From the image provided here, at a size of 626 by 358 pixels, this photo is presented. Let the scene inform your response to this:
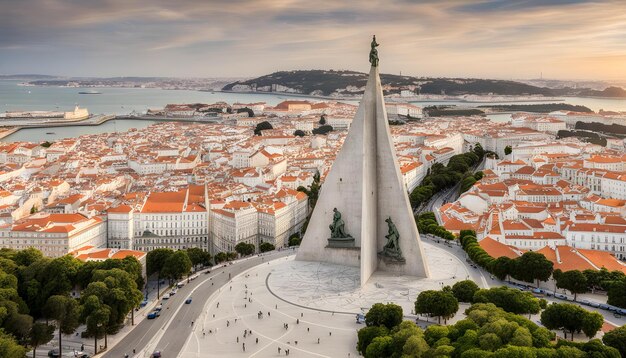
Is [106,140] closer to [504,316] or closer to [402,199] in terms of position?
[402,199]

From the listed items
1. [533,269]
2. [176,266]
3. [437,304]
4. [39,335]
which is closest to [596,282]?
[533,269]

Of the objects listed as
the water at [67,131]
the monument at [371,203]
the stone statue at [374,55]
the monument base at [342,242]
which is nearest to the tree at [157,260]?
the monument at [371,203]

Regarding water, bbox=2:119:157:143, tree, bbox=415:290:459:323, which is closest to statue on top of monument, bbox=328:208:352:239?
tree, bbox=415:290:459:323

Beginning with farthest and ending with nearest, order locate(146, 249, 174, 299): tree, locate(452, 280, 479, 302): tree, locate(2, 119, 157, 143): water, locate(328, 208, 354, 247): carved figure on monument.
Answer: locate(2, 119, 157, 143): water < locate(146, 249, 174, 299): tree < locate(328, 208, 354, 247): carved figure on monument < locate(452, 280, 479, 302): tree

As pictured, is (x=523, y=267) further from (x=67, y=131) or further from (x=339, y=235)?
(x=67, y=131)

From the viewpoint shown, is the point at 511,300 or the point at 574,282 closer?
the point at 511,300

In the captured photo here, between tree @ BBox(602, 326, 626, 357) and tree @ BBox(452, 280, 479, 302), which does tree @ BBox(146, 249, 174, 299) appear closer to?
tree @ BBox(452, 280, 479, 302)

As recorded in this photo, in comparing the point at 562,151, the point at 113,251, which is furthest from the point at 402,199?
the point at 562,151
